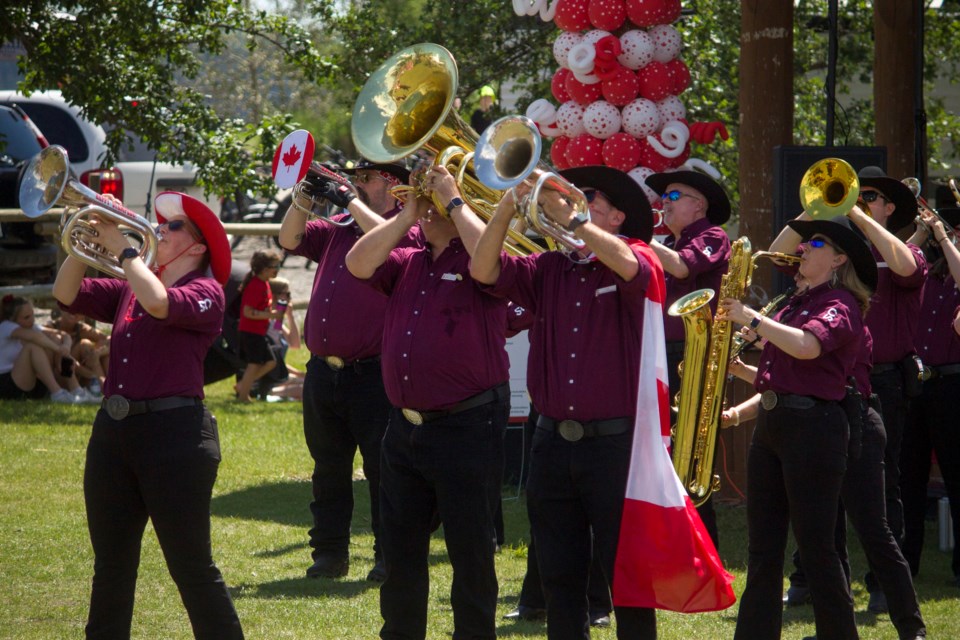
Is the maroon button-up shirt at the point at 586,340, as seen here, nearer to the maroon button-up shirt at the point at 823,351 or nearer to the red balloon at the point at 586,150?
the maroon button-up shirt at the point at 823,351

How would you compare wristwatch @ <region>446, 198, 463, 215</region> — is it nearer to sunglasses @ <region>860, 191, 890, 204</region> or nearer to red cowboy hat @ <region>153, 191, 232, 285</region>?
red cowboy hat @ <region>153, 191, 232, 285</region>

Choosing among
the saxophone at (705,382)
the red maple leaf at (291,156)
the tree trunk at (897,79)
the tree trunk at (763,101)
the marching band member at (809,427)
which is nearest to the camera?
the marching band member at (809,427)

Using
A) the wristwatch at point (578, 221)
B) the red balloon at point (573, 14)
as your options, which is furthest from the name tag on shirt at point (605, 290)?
the red balloon at point (573, 14)

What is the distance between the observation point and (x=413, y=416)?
197 inches

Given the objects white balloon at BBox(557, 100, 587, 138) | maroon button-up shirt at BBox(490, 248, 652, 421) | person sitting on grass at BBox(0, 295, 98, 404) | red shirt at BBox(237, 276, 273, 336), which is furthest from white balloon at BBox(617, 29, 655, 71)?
person sitting on grass at BBox(0, 295, 98, 404)

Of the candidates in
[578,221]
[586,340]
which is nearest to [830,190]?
[586,340]

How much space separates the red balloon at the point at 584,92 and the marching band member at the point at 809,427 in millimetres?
3498

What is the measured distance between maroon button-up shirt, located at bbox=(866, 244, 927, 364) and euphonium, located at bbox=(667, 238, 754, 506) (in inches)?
43.8

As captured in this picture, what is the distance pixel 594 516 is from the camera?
181 inches

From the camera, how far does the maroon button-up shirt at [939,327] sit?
22.6 ft

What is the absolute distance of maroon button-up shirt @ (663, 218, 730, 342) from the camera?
20.5ft

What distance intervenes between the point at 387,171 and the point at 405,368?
1.81m

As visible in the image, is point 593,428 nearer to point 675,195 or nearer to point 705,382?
point 705,382

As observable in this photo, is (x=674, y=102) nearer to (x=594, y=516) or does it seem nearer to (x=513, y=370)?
(x=513, y=370)
